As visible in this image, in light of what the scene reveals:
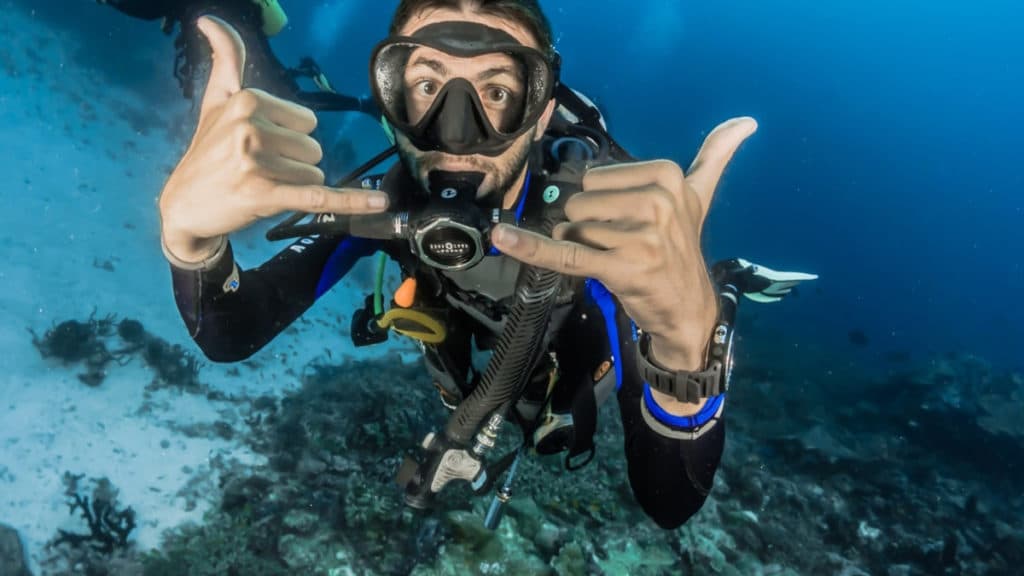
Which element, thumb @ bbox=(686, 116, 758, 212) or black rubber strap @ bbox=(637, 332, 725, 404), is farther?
black rubber strap @ bbox=(637, 332, 725, 404)

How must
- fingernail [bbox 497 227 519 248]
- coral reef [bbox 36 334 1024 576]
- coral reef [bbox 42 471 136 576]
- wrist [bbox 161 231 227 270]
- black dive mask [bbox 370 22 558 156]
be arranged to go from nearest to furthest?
fingernail [bbox 497 227 519 248] < wrist [bbox 161 231 227 270] < black dive mask [bbox 370 22 558 156] < coral reef [bbox 36 334 1024 576] < coral reef [bbox 42 471 136 576]

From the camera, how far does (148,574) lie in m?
5.39

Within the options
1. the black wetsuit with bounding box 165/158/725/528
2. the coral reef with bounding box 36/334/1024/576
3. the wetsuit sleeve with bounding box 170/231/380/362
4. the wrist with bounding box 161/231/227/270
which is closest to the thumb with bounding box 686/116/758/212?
the black wetsuit with bounding box 165/158/725/528

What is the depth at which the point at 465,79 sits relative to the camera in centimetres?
236

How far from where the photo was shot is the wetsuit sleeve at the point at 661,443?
2320 mm

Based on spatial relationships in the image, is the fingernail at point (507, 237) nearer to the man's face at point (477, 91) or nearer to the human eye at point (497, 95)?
the man's face at point (477, 91)

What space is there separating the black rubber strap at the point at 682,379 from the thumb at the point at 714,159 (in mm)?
623

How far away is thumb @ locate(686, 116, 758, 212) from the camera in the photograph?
1.61 meters

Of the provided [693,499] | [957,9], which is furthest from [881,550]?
[957,9]

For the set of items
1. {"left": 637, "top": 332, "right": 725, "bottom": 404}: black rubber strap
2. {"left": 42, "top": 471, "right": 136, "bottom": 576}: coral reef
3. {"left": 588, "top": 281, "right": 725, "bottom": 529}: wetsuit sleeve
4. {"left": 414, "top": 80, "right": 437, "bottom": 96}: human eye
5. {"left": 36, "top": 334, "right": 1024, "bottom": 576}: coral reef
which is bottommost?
{"left": 42, "top": 471, "right": 136, "bottom": 576}: coral reef

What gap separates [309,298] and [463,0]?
1.99 m

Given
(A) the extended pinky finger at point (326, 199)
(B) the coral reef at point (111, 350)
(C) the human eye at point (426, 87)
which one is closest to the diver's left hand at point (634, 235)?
(A) the extended pinky finger at point (326, 199)

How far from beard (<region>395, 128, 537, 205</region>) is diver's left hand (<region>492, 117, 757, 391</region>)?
1033mm

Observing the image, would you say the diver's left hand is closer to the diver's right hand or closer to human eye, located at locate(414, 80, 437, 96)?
the diver's right hand
